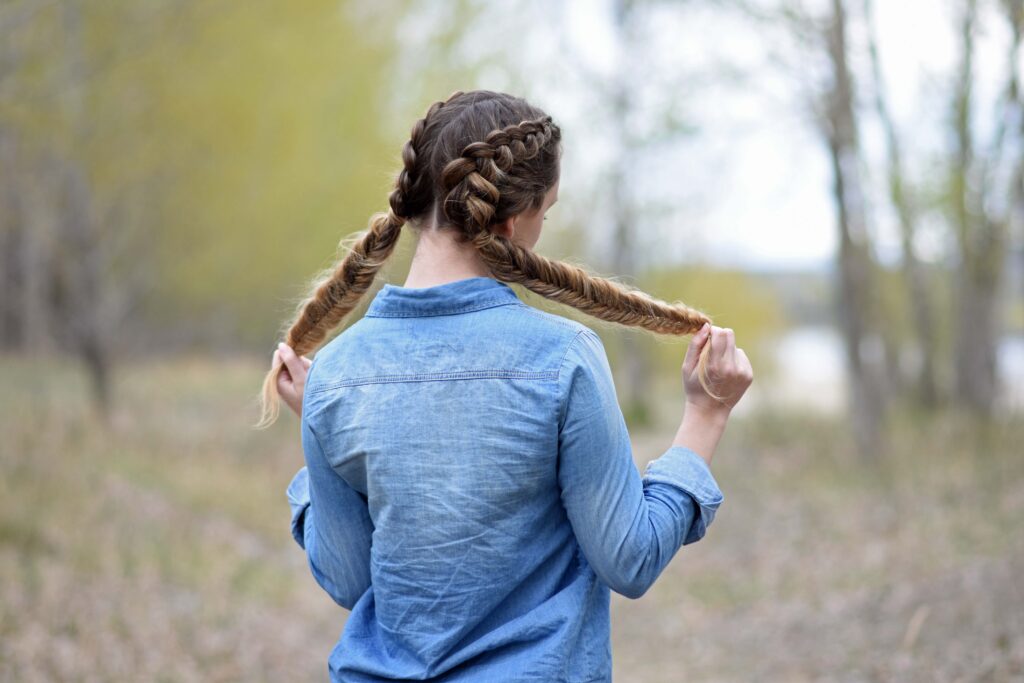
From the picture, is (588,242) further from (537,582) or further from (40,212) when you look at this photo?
(537,582)

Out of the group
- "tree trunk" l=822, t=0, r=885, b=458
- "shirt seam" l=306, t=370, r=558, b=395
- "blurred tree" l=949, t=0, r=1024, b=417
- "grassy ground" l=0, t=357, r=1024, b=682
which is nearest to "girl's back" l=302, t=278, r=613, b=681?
"shirt seam" l=306, t=370, r=558, b=395

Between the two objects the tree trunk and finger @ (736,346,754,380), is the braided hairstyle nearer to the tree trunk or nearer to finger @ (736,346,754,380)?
finger @ (736,346,754,380)

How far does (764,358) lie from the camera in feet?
108

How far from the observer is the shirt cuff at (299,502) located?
196cm

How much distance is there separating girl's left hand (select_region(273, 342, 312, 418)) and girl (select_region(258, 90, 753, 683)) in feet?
0.91

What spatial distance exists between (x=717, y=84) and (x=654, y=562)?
9924 mm

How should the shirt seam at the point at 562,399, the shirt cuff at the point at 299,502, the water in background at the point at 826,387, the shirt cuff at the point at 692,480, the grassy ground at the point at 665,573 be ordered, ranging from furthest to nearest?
the water in background at the point at 826,387, the grassy ground at the point at 665,573, the shirt cuff at the point at 299,502, the shirt cuff at the point at 692,480, the shirt seam at the point at 562,399

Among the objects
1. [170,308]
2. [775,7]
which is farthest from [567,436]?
[170,308]

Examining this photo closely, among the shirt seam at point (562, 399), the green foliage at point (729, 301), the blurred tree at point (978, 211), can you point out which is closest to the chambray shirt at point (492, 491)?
the shirt seam at point (562, 399)

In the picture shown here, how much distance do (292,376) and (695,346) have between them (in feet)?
2.56

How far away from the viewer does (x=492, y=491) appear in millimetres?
1601

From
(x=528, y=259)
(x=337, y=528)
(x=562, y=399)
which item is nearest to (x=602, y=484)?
(x=562, y=399)

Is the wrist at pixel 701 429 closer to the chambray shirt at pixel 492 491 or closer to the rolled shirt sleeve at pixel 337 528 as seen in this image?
the chambray shirt at pixel 492 491

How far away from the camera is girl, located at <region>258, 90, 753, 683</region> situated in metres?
1.60
